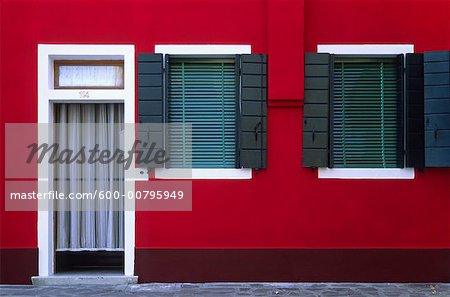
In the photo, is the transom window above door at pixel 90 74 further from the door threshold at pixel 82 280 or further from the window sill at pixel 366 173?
the window sill at pixel 366 173

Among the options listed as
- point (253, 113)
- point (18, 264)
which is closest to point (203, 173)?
point (253, 113)

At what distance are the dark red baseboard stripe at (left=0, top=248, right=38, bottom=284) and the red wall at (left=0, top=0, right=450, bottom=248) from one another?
0.12 m

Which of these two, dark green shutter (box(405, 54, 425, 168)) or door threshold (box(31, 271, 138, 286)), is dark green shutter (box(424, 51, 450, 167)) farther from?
door threshold (box(31, 271, 138, 286))

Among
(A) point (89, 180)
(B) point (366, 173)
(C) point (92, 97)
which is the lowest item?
(A) point (89, 180)

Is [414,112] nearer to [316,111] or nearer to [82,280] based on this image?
[316,111]

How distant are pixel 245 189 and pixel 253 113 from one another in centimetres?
101

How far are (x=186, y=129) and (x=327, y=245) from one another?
7.96 ft

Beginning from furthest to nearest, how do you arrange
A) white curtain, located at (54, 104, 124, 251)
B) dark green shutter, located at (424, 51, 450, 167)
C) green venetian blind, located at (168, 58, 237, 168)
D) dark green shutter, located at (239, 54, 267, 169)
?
white curtain, located at (54, 104, 124, 251) → green venetian blind, located at (168, 58, 237, 168) → dark green shutter, located at (239, 54, 267, 169) → dark green shutter, located at (424, 51, 450, 167)

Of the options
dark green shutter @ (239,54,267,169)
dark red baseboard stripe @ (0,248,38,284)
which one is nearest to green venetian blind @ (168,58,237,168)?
dark green shutter @ (239,54,267,169)

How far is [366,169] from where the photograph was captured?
6781mm

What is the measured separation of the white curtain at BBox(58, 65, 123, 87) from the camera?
6906 mm

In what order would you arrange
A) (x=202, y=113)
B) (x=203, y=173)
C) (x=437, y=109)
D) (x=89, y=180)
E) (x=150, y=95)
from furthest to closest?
(x=89, y=180) < (x=202, y=113) < (x=203, y=173) < (x=150, y=95) < (x=437, y=109)

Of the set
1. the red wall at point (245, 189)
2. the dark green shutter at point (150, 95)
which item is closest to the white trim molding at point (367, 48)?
the red wall at point (245, 189)

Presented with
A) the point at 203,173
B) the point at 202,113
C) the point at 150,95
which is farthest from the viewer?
the point at 202,113
